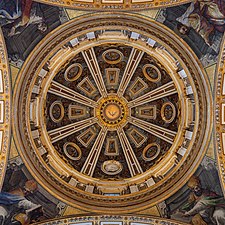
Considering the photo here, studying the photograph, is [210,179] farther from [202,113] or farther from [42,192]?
[42,192]

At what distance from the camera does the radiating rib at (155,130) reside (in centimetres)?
2039

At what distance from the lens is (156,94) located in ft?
70.3

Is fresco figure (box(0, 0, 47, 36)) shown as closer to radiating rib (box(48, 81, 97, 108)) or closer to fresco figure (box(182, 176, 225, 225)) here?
radiating rib (box(48, 81, 97, 108))

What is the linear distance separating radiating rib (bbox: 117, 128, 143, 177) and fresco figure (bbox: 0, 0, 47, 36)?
24.4 feet

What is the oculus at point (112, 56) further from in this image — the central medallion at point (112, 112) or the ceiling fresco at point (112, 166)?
the central medallion at point (112, 112)

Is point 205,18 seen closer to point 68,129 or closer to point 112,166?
point 112,166

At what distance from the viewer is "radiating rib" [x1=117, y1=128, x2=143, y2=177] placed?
67.2 ft

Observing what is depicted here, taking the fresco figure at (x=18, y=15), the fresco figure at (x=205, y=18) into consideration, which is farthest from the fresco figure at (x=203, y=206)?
the fresco figure at (x=18, y=15)

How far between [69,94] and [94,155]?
120 inches

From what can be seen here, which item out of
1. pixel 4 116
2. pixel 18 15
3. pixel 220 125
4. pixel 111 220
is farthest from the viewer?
pixel 111 220

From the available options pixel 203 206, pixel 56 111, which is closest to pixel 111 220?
pixel 203 206

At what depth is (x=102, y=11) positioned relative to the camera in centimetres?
1680

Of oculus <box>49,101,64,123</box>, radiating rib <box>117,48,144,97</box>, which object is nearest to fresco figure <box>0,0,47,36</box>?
oculus <box>49,101,64,123</box>

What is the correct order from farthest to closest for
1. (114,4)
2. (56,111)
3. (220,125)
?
(56,111) < (220,125) < (114,4)
